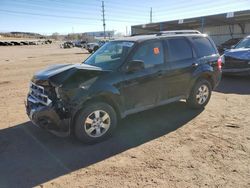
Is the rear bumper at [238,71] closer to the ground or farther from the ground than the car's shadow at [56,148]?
farther from the ground

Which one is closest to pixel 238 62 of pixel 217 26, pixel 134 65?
pixel 134 65

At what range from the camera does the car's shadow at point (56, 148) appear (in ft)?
12.4

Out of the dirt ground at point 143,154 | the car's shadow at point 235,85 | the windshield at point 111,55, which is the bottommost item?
the dirt ground at point 143,154

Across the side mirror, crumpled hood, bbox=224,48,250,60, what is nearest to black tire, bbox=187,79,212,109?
the side mirror

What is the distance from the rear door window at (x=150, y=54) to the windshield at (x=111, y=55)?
0.71ft

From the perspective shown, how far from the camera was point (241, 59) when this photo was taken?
33.5 feet

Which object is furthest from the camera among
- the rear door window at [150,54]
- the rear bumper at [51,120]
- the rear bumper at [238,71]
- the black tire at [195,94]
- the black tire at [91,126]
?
the rear bumper at [238,71]

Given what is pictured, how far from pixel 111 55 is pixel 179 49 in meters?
1.58

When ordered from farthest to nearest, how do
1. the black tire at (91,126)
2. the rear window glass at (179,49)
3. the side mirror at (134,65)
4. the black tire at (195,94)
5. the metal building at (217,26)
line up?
1. the metal building at (217,26)
2. the black tire at (195,94)
3. the rear window glass at (179,49)
4. the side mirror at (134,65)
5. the black tire at (91,126)

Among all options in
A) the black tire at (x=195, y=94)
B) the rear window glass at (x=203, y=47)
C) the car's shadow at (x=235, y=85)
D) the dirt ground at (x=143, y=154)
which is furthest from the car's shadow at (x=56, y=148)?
the car's shadow at (x=235, y=85)

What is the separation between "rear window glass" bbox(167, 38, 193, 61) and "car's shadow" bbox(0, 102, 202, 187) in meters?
1.37

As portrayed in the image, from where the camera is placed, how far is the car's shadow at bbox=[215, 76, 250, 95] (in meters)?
8.65

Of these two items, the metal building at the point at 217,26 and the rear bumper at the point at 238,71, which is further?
the metal building at the point at 217,26

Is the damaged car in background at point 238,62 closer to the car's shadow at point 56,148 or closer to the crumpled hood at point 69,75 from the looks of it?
the car's shadow at point 56,148
